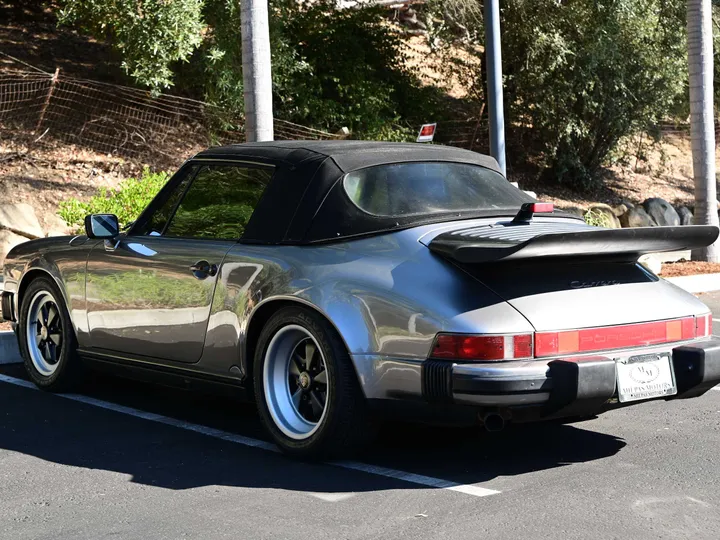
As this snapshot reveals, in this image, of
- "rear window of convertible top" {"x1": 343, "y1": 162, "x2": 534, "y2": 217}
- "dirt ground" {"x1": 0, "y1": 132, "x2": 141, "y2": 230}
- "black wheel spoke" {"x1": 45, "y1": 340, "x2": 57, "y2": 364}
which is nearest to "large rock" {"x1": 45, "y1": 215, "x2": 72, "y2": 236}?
"dirt ground" {"x1": 0, "y1": 132, "x2": 141, "y2": 230}

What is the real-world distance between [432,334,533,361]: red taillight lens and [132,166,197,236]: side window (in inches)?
87.4

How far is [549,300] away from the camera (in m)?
4.98

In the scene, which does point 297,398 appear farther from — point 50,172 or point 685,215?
point 685,215

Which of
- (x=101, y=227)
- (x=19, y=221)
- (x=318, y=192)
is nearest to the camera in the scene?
(x=318, y=192)

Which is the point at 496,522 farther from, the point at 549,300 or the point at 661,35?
the point at 661,35

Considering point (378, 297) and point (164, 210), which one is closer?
point (378, 297)

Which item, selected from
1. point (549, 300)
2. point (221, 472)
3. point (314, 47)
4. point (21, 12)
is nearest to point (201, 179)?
point (221, 472)

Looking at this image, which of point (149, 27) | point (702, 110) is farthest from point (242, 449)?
point (149, 27)

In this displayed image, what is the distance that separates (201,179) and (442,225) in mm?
1630

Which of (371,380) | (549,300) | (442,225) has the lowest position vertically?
(371,380)

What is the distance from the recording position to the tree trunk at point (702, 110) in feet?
48.5

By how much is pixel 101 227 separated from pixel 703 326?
354 cm

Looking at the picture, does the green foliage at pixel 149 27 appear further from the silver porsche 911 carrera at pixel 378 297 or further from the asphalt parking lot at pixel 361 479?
the asphalt parking lot at pixel 361 479

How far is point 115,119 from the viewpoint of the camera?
18.9 meters
